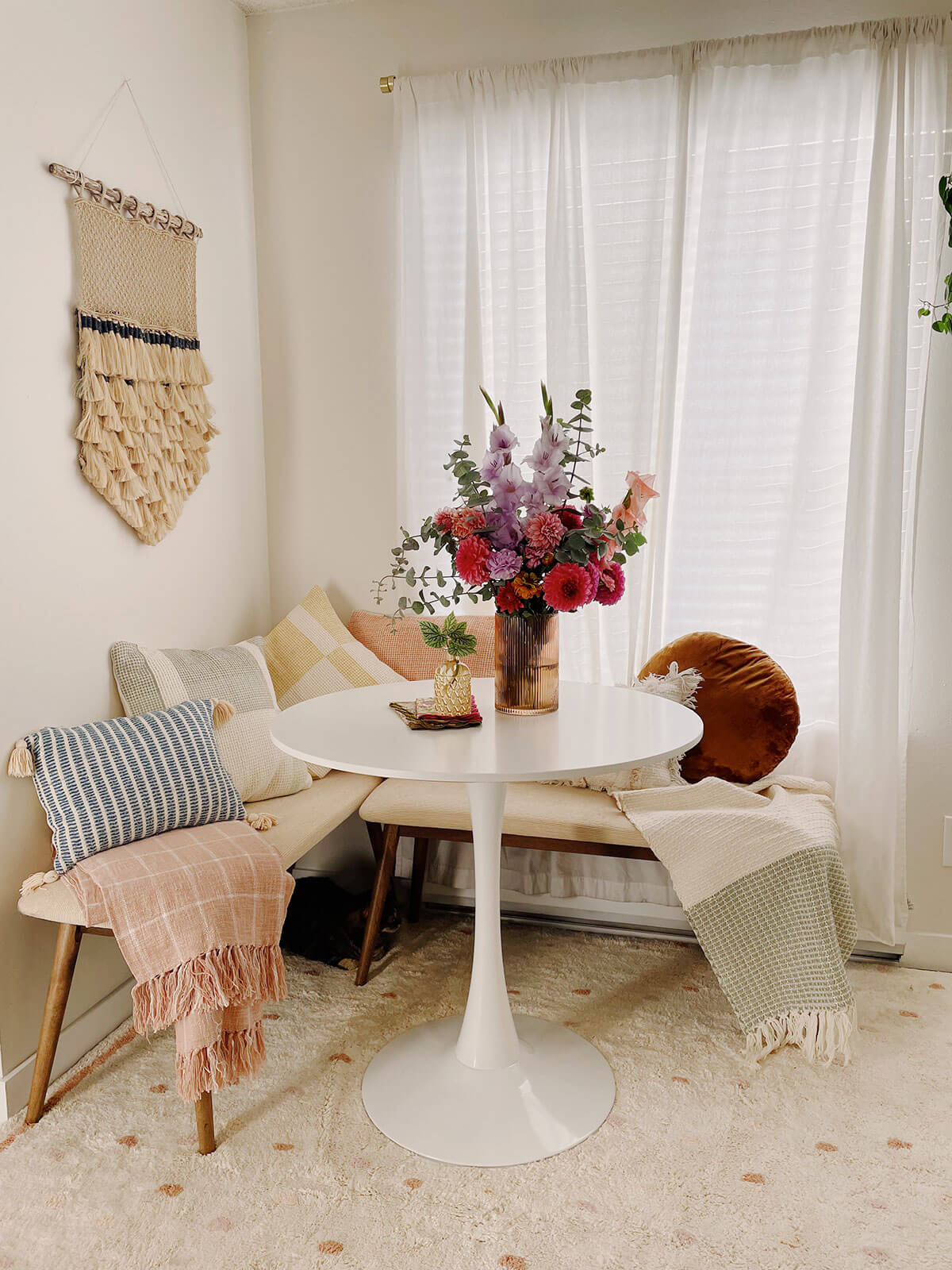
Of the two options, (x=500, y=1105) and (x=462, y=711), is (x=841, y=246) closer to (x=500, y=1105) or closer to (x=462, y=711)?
(x=462, y=711)

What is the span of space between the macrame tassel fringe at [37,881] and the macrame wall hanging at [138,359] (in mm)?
861

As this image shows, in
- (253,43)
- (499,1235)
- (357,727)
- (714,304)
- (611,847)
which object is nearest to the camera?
(499,1235)

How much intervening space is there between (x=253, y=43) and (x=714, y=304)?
161cm

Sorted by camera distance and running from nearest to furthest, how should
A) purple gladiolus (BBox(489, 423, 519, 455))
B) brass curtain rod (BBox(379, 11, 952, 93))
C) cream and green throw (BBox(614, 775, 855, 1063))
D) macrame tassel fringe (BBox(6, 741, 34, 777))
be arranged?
1. purple gladiolus (BBox(489, 423, 519, 455))
2. macrame tassel fringe (BBox(6, 741, 34, 777))
3. cream and green throw (BBox(614, 775, 855, 1063))
4. brass curtain rod (BBox(379, 11, 952, 93))

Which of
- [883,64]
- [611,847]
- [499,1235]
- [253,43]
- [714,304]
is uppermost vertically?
[253,43]

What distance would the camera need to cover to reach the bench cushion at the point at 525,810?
7.39ft

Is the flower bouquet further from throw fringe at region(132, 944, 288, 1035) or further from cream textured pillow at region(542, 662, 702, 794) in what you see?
throw fringe at region(132, 944, 288, 1035)

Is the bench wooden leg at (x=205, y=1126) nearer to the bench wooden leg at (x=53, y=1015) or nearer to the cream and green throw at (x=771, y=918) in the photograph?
the bench wooden leg at (x=53, y=1015)

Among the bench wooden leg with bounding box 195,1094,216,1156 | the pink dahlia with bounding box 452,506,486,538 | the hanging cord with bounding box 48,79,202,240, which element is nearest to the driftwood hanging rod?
the hanging cord with bounding box 48,79,202,240

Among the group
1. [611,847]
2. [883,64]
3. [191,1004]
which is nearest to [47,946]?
[191,1004]

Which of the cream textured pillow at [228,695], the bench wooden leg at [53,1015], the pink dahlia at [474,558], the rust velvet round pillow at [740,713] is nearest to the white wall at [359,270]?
the rust velvet round pillow at [740,713]

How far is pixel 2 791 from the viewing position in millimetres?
1932

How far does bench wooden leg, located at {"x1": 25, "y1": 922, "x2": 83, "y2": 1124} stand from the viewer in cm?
187

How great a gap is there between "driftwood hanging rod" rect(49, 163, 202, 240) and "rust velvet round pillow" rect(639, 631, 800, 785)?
68.6 inches
